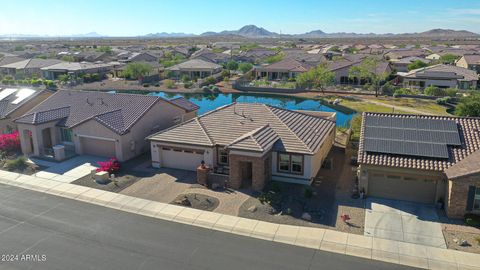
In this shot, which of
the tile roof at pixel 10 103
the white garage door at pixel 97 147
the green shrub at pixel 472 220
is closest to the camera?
the green shrub at pixel 472 220

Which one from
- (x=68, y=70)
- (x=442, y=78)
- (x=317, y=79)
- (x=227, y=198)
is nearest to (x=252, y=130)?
(x=227, y=198)

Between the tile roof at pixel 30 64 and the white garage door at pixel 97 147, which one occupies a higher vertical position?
the tile roof at pixel 30 64

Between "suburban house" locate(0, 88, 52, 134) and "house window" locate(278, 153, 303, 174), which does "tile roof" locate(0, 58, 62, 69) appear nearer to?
"suburban house" locate(0, 88, 52, 134)

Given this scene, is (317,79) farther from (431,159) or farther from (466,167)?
(466,167)

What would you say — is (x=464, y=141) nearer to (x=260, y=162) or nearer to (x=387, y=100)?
(x=260, y=162)

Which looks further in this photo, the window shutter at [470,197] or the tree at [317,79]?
the tree at [317,79]

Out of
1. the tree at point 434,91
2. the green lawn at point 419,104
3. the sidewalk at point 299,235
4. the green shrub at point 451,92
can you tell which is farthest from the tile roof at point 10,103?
the green shrub at point 451,92

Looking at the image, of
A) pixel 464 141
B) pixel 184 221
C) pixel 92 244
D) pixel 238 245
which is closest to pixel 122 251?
pixel 92 244

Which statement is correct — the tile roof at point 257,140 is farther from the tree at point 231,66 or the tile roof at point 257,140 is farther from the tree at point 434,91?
the tree at point 231,66
